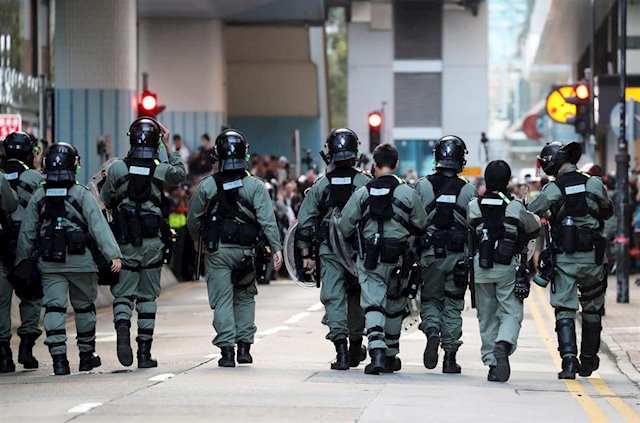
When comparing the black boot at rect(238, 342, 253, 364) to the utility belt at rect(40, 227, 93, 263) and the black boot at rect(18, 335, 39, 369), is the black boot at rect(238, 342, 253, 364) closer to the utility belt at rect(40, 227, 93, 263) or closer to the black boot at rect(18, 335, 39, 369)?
the utility belt at rect(40, 227, 93, 263)

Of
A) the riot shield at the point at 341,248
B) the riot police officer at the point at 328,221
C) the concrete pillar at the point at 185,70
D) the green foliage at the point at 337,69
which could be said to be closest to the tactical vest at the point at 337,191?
the riot police officer at the point at 328,221

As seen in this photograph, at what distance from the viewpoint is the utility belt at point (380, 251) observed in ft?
48.6

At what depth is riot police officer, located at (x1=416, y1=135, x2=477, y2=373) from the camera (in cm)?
1526

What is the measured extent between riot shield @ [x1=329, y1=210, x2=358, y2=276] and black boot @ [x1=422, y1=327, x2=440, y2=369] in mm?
802

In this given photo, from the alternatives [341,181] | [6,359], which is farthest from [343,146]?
[6,359]

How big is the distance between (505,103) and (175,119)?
214ft

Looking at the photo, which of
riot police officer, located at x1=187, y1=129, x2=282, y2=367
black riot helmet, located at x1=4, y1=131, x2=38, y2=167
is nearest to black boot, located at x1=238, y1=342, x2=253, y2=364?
riot police officer, located at x1=187, y1=129, x2=282, y2=367

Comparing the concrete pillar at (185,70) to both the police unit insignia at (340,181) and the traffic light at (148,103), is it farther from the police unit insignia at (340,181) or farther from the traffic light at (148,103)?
the police unit insignia at (340,181)

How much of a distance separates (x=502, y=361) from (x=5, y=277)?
4352mm

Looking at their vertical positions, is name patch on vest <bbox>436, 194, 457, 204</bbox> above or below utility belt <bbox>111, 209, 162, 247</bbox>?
above

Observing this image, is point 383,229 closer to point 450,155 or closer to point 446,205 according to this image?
point 446,205

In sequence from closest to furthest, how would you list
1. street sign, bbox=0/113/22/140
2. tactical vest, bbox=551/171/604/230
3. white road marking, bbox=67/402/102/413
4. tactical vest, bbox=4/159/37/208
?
white road marking, bbox=67/402/102/413
tactical vest, bbox=551/171/604/230
tactical vest, bbox=4/159/37/208
street sign, bbox=0/113/22/140

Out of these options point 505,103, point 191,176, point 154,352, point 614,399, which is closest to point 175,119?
point 191,176

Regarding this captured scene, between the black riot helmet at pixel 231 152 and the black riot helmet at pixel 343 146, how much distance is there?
2.38ft
